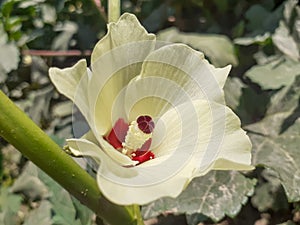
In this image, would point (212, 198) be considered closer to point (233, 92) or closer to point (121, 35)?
point (233, 92)

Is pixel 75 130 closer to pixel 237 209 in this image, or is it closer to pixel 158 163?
pixel 158 163

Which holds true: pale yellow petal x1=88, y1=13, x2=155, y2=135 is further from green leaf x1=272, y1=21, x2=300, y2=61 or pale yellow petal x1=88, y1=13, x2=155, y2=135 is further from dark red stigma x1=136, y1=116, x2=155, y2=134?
green leaf x1=272, y1=21, x2=300, y2=61

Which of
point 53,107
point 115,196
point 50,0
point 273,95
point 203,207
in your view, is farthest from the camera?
point 53,107

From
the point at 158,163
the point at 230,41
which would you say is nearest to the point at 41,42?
the point at 230,41

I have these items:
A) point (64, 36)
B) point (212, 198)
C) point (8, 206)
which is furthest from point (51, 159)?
point (64, 36)

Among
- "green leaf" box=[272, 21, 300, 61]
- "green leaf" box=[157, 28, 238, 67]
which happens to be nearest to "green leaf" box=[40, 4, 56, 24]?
"green leaf" box=[157, 28, 238, 67]

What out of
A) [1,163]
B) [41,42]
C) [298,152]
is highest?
[298,152]
